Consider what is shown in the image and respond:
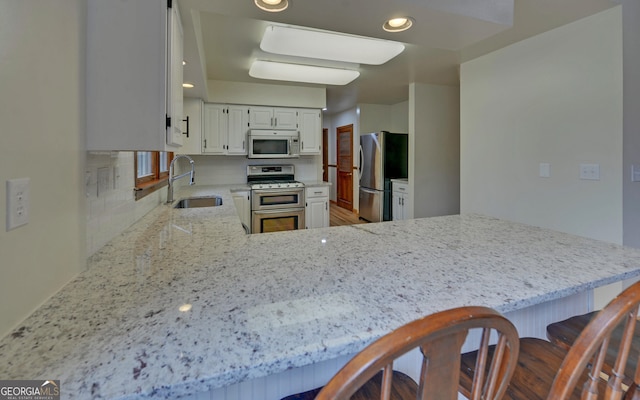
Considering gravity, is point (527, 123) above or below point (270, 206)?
above

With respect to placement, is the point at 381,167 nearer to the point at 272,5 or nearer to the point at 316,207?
the point at 316,207

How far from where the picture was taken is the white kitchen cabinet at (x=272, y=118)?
4207mm

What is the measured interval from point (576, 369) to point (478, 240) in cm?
88

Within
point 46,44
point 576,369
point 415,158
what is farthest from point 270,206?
point 576,369

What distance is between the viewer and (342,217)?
624 cm

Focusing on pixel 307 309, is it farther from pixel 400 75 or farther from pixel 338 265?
pixel 400 75

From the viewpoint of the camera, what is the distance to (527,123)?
2.73m

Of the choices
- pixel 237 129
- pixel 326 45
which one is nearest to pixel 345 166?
pixel 237 129

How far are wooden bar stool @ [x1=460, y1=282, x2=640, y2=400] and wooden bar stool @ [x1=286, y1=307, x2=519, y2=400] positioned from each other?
0.46 feet

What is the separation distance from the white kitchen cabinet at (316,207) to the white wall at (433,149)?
1.29 m

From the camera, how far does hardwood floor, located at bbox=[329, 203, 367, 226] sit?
5.76 metres

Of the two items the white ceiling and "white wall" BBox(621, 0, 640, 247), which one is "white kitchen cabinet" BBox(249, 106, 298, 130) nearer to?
the white ceiling

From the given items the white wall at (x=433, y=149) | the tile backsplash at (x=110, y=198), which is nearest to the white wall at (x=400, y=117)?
the white wall at (x=433, y=149)
